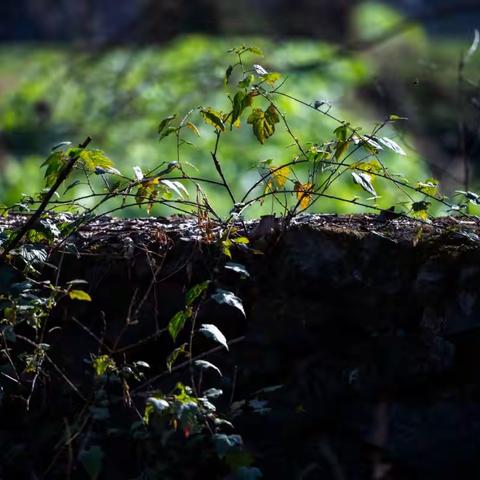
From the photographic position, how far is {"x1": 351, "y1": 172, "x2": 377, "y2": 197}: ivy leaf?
2.56m

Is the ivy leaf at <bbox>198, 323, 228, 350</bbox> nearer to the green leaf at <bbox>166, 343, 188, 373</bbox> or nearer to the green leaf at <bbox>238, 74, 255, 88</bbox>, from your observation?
the green leaf at <bbox>166, 343, 188, 373</bbox>

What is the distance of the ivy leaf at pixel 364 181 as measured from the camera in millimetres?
2559

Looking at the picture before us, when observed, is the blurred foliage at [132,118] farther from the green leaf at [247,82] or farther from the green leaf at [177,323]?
the green leaf at [177,323]

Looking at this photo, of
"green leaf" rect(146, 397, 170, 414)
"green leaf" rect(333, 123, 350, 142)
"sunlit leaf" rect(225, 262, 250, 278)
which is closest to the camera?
"green leaf" rect(146, 397, 170, 414)

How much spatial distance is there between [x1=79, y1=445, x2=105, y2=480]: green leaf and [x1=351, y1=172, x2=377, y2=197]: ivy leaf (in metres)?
0.87

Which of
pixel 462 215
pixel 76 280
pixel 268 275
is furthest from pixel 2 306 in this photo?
pixel 462 215

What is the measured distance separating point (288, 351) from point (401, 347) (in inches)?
10.8

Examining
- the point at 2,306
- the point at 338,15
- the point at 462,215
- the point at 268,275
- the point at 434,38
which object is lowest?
the point at 2,306

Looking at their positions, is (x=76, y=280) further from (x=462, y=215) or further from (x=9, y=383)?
(x=462, y=215)

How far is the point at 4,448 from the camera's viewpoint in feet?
8.59

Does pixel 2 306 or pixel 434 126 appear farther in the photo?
pixel 434 126

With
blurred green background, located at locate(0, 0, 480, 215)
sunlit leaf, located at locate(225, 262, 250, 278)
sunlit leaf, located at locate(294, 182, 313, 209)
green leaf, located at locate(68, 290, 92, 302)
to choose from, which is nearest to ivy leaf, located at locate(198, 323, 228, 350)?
sunlit leaf, located at locate(225, 262, 250, 278)

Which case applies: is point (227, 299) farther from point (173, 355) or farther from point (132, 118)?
point (132, 118)

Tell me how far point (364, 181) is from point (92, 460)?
2.99 feet
